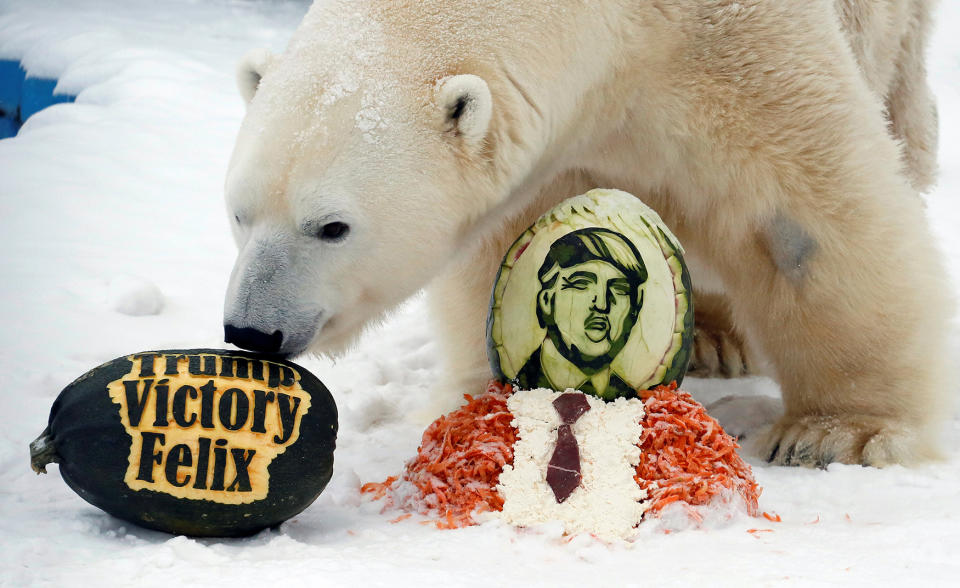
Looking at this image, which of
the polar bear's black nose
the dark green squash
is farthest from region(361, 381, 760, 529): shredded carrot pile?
the polar bear's black nose

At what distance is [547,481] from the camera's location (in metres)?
1.56

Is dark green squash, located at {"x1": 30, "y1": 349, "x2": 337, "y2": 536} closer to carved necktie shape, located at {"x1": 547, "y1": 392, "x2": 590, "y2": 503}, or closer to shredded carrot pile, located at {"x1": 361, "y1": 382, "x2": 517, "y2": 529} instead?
shredded carrot pile, located at {"x1": 361, "y1": 382, "x2": 517, "y2": 529}

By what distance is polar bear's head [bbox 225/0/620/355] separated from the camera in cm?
158

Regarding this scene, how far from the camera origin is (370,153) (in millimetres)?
1594

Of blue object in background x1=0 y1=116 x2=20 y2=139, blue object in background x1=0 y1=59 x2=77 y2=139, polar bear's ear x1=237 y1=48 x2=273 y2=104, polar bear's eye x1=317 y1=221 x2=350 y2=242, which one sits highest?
blue object in background x1=0 y1=59 x2=77 y2=139

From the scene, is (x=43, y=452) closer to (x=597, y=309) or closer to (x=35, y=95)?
(x=597, y=309)

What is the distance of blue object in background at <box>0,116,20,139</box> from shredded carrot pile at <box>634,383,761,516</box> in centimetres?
847

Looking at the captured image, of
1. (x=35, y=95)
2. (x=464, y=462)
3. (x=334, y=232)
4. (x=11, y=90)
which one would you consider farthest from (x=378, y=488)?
(x=11, y=90)

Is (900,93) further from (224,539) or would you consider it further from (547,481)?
(224,539)

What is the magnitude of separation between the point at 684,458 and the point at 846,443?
60cm

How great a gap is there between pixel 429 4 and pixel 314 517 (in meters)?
0.93

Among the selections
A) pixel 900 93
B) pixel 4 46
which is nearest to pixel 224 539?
pixel 900 93

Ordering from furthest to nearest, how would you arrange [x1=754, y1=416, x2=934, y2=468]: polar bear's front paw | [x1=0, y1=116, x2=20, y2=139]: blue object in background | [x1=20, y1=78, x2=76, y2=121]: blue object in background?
[x1=0, y1=116, x2=20, y2=139]: blue object in background → [x1=20, y1=78, x2=76, y2=121]: blue object in background → [x1=754, y1=416, x2=934, y2=468]: polar bear's front paw

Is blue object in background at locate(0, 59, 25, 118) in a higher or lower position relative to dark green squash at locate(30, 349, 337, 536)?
higher
